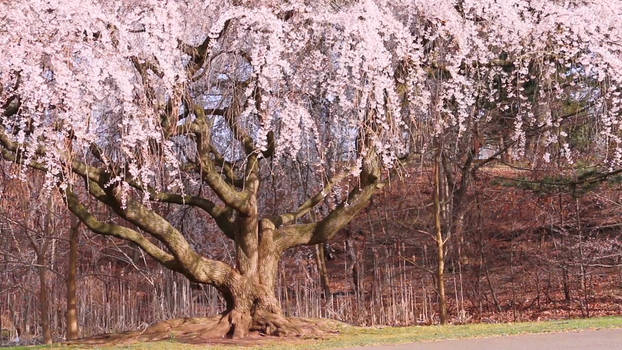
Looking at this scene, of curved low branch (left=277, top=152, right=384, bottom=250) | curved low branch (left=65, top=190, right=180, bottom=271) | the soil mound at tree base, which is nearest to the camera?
curved low branch (left=65, top=190, right=180, bottom=271)

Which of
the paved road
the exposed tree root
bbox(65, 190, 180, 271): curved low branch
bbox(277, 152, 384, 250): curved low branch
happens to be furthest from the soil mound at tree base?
the paved road

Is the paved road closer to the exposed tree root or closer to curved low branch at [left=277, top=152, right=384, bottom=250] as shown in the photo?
the exposed tree root

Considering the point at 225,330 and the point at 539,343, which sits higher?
the point at 225,330

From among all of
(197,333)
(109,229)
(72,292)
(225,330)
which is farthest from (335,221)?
(72,292)

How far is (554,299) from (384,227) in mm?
4432

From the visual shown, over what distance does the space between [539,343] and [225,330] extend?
15.0 feet

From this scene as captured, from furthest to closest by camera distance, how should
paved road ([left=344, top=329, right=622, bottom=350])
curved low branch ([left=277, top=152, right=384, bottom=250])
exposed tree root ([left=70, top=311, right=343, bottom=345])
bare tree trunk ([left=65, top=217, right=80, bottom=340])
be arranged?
bare tree trunk ([left=65, top=217, right=80, bottom=340]), curved low branch ([left=277, top=152, right=384, bottom=250]), exposed tree root ([left=70, top=311, right=343, bottom=345]), paved road ([left=344, top=329, right=622, bottom=350])

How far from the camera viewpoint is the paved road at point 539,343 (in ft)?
23.4

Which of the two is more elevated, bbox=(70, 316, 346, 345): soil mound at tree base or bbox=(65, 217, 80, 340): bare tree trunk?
bbox=(65, 217, 80, 340): bare tree trunk

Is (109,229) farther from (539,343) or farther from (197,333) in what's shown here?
(539,343)

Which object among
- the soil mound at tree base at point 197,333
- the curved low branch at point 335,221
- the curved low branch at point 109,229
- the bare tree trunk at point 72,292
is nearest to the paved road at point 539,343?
the soil mound at tree base at point 197,333

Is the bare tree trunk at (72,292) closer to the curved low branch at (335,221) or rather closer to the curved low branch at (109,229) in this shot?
the curved low branch at (109,229)

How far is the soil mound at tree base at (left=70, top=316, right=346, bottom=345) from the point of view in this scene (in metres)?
10.0

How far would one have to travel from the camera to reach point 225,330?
1036cm
